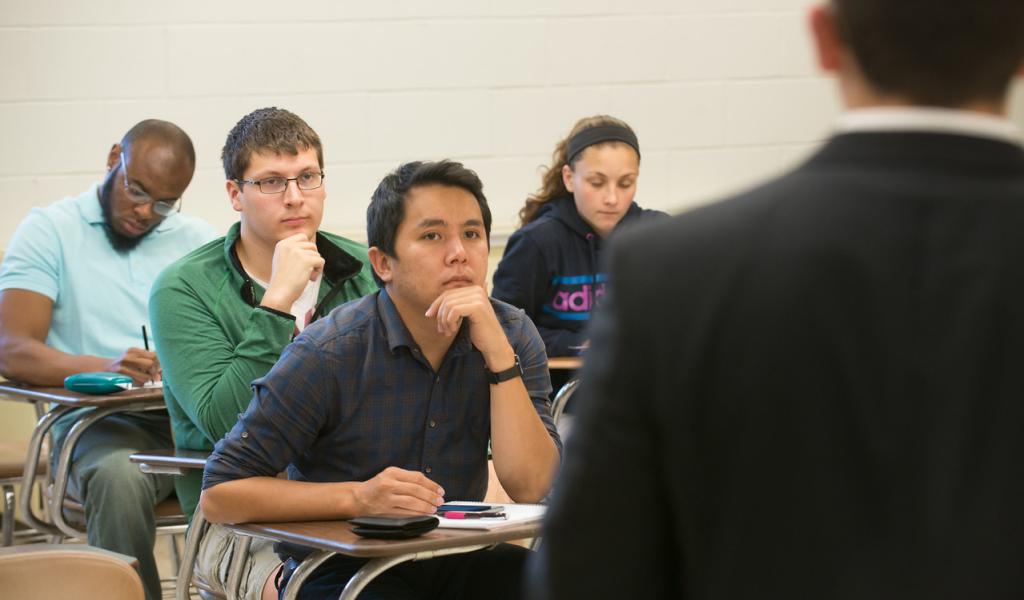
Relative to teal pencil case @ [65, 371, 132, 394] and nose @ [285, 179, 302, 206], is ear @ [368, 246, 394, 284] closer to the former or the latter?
nose @ [285, 179, 302, 206]

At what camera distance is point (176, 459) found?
8.10ft

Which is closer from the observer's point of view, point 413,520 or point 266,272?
point 413,520

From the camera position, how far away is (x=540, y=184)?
5.05 m

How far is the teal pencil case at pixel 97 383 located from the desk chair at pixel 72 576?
41.6 inches

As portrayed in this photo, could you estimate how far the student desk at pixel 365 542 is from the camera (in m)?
1.72

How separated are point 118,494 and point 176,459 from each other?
2.18ft

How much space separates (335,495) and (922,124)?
52.3 inches

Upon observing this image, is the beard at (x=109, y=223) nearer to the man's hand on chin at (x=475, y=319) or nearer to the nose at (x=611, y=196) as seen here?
the nose at (x=611, y=196)

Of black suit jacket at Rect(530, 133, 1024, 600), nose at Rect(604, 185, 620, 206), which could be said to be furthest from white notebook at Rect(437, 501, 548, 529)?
nose at Rect(604, 185, 620, 206)

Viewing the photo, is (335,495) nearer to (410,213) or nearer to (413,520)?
(413,520)

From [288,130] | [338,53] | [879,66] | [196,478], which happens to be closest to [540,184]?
[338,53]

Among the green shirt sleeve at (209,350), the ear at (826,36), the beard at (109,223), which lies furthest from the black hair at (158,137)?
the ear at (826,36)

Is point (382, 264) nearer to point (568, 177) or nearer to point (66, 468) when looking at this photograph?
point (66, 468)

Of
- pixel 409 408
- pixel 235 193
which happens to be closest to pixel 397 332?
pixel 409 408
